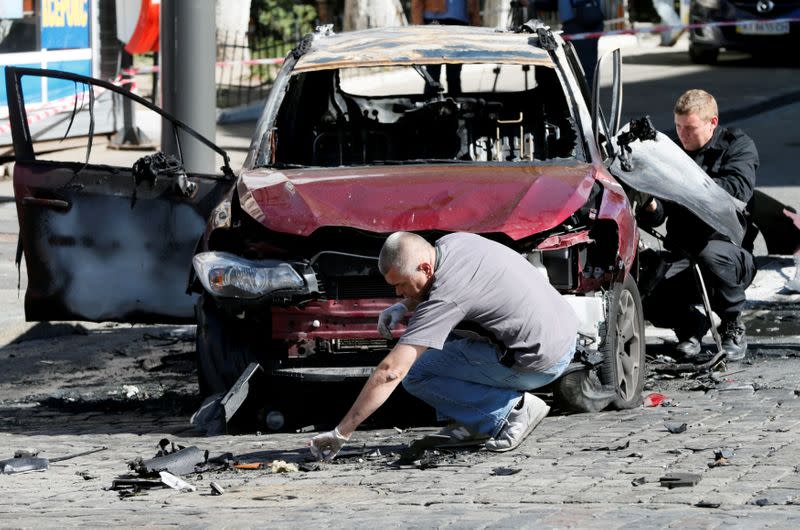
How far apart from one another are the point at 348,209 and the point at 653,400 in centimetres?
184

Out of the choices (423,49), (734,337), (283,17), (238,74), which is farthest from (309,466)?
(283,17)

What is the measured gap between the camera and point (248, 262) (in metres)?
6.88

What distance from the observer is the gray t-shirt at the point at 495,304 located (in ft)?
19.2

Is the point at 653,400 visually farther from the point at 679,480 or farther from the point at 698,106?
the point at 698,106

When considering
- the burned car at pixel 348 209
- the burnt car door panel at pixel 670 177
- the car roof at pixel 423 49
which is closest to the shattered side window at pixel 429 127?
the burned car at pixel 348 209

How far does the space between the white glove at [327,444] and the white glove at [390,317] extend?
1.85ft

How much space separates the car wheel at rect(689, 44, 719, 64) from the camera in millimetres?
24266

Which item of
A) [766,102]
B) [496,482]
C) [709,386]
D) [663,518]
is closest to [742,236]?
[709,386]

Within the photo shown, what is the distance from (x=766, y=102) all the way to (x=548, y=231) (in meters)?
13.9

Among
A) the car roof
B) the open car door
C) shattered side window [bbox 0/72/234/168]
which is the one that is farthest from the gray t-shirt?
shattered side window [bbox 0/72/234/168]

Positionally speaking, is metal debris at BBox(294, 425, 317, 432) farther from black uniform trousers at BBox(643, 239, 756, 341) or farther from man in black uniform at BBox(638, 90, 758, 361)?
black uniform trousers at BBox(643, 239, 756, 341)

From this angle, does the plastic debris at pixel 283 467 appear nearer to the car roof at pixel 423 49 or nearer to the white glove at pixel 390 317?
the white glove at pixel 390 317

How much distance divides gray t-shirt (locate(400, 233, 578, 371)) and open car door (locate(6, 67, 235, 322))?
2310mm

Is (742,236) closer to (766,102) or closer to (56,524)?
(56,524)
